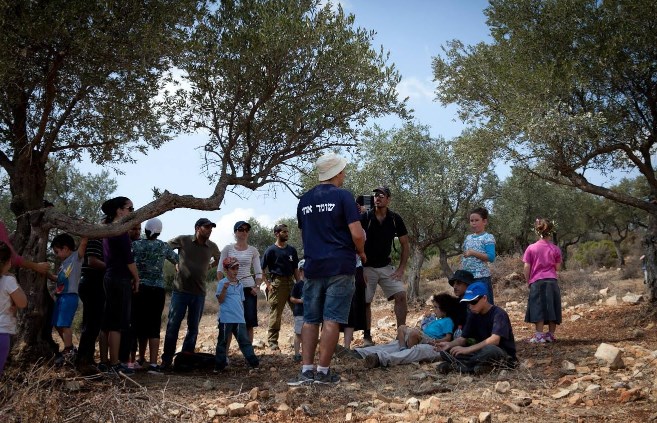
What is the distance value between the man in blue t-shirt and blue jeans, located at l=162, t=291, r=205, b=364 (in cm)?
251

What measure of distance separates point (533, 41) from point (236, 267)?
21.4 ft

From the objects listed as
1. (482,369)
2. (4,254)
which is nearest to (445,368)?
(482,369)

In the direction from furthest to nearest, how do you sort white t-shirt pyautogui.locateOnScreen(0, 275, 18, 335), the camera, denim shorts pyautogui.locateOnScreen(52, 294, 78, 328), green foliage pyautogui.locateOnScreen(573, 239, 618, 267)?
green foliage pyautogui.locateOnScreen(573, 239, 618, 267) < the camera < denim shorts pyautogui.locateOnScreen(52, 294, 78, 328) < white t-shirt pyautogui.locateOnScreen(0, 275, 18, 335)

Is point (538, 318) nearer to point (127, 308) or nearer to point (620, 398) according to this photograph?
point (620, 398)

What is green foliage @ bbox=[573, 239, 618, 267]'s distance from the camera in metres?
38.3

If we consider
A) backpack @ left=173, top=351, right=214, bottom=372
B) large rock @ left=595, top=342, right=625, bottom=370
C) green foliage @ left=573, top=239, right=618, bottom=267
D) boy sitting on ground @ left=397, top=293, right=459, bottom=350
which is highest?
green foliage @ left=573, top=239, right=618, bottom=267

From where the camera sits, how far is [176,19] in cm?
817

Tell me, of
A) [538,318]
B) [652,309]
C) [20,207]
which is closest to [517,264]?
[652,309]

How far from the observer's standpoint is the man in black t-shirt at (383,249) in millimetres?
8055

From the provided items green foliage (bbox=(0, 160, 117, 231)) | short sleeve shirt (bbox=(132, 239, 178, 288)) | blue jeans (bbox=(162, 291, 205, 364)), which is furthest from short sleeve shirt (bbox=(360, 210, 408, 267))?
green foliage (bbox=(0, 160, 117, 231))

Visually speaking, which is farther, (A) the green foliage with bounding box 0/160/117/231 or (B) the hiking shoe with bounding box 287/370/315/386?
(A) the green foliage with bounding box 0/160/117/231

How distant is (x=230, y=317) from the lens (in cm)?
768

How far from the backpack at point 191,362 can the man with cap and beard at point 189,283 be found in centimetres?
26

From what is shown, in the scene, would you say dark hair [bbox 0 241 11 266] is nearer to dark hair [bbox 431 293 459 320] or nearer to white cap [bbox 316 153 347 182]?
white cap [bbox 316 153 347 182]
